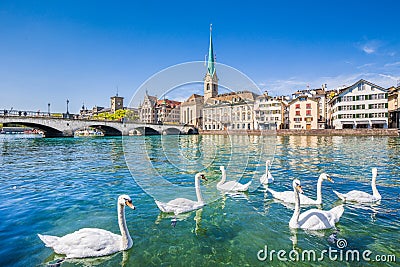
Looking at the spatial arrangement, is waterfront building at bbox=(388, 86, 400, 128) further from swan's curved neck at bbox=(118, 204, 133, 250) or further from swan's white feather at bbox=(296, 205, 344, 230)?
swan's curved neck at bbox=(118, 204, 133, 250)

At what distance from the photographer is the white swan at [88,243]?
15.1 feet

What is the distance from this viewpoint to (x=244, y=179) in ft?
40.1

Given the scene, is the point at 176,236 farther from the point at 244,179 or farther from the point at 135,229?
the point at 244,179

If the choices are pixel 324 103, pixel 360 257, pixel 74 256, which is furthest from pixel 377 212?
pixel 324 103

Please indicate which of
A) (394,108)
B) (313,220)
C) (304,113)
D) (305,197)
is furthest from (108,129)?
(394,108)

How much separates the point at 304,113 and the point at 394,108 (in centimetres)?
2196

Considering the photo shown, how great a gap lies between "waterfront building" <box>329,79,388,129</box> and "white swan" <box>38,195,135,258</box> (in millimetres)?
69580

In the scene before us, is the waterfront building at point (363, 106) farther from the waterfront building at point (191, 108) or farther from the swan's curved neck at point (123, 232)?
the swan's curved neck at point (123, 232)

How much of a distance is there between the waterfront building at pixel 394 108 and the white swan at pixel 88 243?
72.8 metres

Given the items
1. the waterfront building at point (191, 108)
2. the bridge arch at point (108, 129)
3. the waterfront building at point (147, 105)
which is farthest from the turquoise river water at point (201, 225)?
the bridge arch at point (108, 129)

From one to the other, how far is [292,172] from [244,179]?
340 cm

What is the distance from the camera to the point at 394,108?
60188 mm

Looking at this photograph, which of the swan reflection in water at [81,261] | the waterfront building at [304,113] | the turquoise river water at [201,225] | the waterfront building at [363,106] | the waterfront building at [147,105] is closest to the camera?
the swan reflection in water at [81,261]

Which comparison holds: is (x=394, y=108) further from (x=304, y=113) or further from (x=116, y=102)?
(x=116, y=102)
